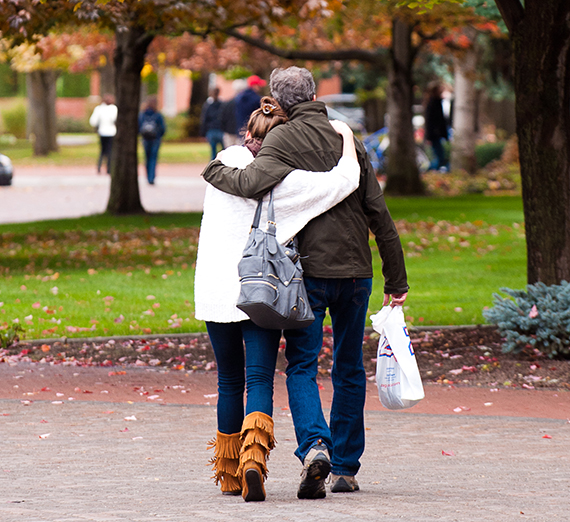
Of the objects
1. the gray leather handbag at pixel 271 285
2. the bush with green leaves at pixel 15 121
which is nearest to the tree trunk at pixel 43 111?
the bush with green leaves at pixel 15 121

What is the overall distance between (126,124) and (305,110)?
541 inches

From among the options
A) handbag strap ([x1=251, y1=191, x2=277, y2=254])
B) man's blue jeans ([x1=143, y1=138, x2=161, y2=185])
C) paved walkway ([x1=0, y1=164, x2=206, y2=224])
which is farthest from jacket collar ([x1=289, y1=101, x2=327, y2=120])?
man's blue jeans ([x1=143, y1=138, x2=161, y2=185])

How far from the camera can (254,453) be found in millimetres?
4242

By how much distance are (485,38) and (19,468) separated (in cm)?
2503

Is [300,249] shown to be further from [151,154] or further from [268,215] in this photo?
[151,154]

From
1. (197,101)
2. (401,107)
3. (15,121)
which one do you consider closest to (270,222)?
(401,107)

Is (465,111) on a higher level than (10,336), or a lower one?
lower

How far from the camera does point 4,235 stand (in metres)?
16.0

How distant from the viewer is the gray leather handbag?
164 inches

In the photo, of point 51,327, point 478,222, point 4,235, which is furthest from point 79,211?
point 51,327

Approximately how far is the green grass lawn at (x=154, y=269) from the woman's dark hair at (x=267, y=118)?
13.8ft

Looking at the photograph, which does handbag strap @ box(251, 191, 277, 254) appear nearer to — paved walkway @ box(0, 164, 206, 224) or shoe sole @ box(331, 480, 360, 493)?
shoe sole @ box(331, 480, 360, 493)

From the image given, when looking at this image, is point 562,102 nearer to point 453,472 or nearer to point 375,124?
point 453,472

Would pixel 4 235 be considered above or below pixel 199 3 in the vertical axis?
below
